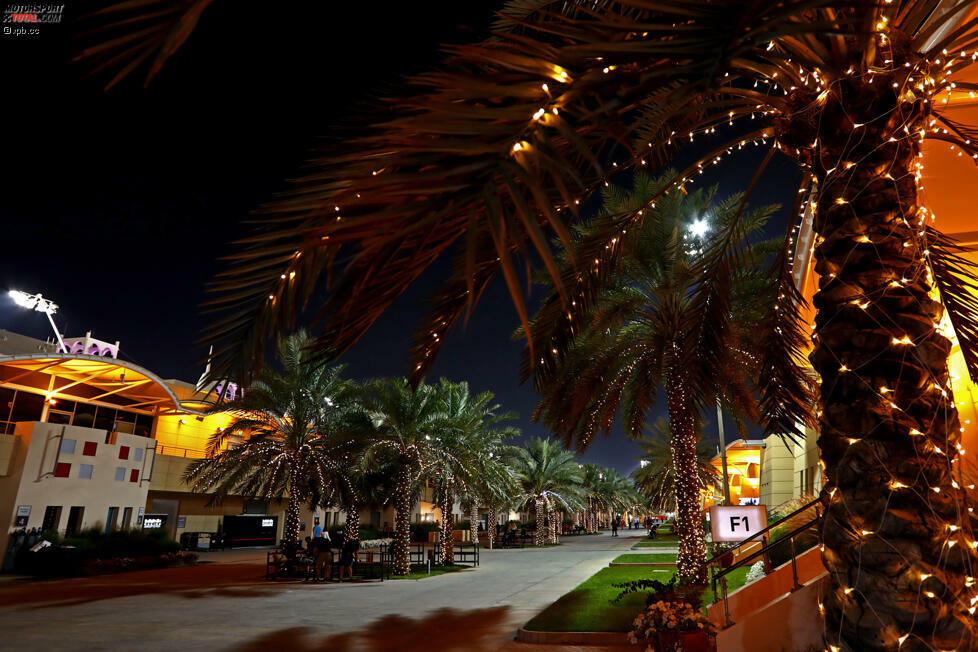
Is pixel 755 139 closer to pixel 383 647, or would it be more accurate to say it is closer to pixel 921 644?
pixel 921 644

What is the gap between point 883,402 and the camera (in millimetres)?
3572

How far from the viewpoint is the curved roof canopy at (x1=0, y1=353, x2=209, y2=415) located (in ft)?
89.4

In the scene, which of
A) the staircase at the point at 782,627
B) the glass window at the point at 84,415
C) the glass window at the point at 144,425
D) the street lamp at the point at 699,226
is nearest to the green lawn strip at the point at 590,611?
the staircase at the point at 782,627

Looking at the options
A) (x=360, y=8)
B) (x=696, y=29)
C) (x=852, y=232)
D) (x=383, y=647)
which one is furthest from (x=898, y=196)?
(x=383, y=647)

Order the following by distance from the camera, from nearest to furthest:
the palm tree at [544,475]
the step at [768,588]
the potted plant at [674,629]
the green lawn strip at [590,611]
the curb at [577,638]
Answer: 1. the potted plant at [674,629]
2. the step at [768,588]
3. the curb at [577,638]
4. the green lawn strip at [590,611]
5. the palm tree at [544,475]

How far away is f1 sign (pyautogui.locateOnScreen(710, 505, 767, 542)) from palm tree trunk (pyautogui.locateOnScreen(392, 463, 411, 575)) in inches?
545

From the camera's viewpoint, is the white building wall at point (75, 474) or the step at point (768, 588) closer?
the step at point (768, 588)

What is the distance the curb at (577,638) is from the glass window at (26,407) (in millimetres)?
31739

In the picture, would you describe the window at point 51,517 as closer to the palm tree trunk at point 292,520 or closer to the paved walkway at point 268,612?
the paved walkway at point 268,612

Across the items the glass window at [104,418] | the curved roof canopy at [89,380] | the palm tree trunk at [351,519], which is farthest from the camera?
the glass window at [104,418]

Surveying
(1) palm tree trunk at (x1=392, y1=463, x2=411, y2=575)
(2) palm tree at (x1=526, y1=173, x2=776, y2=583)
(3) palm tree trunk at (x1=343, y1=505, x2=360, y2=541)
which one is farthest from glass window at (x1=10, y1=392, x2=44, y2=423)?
(2) palm tree at (x1=526, y1=173, x2=776, y2=583)

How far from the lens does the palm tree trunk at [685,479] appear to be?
12977 mm

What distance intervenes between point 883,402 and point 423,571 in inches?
898

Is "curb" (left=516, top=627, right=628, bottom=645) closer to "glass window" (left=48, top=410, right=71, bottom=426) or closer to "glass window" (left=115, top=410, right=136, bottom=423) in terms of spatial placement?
"glass window" (left=48, top=410, right=71, bottom=426)
